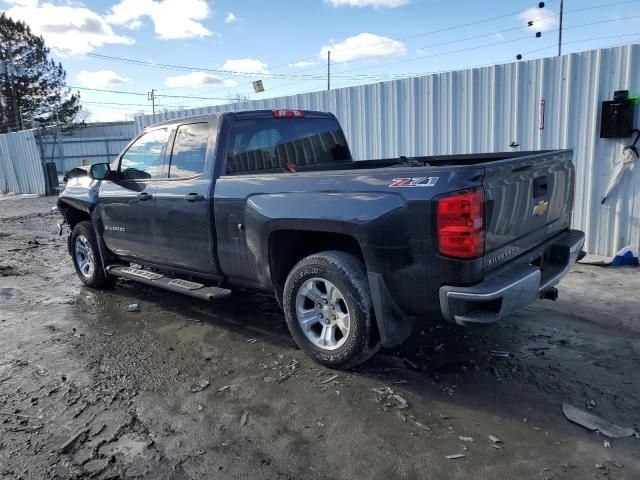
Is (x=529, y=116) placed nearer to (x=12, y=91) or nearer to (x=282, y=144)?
(x=282, y=144)

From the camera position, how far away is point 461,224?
116 inches

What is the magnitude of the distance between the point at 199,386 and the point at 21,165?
74.0 feet

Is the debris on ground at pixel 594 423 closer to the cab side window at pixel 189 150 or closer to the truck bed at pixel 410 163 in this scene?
the truck bed at pixel 410 163

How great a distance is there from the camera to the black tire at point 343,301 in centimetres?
351

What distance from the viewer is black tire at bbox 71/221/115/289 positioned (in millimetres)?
6109

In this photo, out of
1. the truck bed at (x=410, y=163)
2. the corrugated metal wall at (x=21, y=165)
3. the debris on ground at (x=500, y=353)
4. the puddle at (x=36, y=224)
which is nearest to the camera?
the debris on ground at (x=500, y=353)

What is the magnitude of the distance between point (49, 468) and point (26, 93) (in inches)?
1710

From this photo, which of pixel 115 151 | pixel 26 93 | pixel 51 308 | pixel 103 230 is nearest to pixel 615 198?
pixel 103 230

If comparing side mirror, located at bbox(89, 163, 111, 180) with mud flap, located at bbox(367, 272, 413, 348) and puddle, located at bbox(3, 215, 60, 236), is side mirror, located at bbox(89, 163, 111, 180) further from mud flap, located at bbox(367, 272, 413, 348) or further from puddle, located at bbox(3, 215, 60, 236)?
puddle, located at bbox(3, 215, 60, 236)

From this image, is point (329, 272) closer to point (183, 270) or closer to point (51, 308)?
point (183, 270)

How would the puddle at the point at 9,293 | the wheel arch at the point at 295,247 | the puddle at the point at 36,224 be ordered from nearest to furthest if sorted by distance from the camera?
the wheel arch at the point at 295,247, the puddle at the point at 9,293, the puddle at the point at 36,224

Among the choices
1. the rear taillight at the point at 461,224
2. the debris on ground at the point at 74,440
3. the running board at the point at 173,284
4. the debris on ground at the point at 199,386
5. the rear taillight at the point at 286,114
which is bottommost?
the debris on ground at the point at 199,386

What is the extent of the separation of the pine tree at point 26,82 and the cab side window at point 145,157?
36.6m

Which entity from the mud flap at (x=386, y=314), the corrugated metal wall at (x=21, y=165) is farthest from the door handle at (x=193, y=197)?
the corrugated metal wall at (x=21, y=165)
